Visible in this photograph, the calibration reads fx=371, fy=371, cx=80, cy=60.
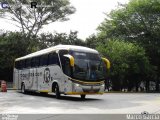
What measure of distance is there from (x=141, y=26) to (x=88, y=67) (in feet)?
102

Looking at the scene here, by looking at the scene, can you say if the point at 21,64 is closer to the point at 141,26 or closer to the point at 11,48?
the point at 11,48

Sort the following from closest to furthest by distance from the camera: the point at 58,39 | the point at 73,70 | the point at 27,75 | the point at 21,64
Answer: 1. the point at 73,70
2. the point at 27,75
3. the point at 21,64
4. the point at 58,39

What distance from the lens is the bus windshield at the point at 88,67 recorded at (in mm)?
21797

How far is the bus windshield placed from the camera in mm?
21797

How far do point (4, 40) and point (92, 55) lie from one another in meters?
32.5

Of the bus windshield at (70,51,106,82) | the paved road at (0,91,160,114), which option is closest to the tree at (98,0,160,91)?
the bus windshield at (70,51,106,82)

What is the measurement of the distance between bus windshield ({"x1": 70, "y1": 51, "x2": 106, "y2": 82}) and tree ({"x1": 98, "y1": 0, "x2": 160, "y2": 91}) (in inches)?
1134

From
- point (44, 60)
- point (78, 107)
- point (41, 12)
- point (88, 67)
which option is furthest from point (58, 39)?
point (78, 107)

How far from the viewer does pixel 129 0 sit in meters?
55.8

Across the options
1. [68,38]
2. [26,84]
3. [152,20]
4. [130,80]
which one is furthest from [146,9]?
[26,84]

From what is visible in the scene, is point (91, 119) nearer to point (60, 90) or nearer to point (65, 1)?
point (60, 90)

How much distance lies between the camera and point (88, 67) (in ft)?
72.5

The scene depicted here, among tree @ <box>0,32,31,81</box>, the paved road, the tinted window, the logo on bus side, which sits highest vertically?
tree @ <box>0,32,31,81</box>

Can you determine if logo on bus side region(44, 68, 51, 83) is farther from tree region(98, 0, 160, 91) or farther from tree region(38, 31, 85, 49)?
tree region(38, 31, 85, 49)
